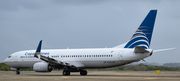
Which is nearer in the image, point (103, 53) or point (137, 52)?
point (137, 52)

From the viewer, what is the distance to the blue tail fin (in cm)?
2847

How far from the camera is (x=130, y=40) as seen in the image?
29.6 metres

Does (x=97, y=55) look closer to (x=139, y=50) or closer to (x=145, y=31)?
(x=139, y=50)

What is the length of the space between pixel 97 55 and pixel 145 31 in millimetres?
6102

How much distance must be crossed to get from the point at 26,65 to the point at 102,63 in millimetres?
10933

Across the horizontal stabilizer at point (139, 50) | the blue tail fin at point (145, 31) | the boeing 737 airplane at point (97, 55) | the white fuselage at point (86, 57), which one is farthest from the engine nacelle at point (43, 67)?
the blue tail fin at point (145, 31)

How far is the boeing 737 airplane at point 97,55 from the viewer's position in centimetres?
2844

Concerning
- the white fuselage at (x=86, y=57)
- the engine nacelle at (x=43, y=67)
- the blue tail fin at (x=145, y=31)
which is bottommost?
the engine nacelle at (x=43, y=67)

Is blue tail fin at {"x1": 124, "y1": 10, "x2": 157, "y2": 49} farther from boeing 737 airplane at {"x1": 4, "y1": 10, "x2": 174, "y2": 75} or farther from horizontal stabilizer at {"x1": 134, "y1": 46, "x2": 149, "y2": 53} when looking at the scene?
horizontal stabilizer at {"x1": 134, "y1": 46, "x2": 149, "y2": 53}

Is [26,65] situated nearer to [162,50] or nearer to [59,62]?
[59,62]

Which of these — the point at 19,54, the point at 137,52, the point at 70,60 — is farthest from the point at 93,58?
the point at 19,54

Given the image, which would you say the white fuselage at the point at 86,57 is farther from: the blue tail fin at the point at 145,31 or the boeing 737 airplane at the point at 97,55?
the blue tail fin at the point at 145,31

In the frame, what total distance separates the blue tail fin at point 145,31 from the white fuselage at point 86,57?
4.21ft

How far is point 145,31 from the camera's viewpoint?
28641mm
